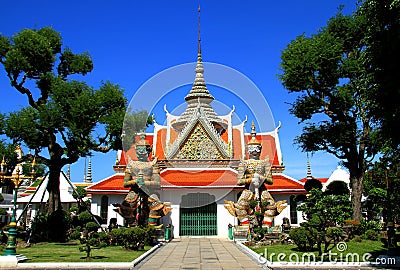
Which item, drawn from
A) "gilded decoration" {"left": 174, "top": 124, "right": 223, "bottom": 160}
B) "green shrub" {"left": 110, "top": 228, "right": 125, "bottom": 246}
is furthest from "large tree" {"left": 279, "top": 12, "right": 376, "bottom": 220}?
"green shrub" {"left": 110, "top": 228, "right": 125, "bottom": 246}

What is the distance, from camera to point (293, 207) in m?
24.9

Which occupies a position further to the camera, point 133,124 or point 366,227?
point 366,227

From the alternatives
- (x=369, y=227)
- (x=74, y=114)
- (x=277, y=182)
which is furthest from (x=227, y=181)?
(x=74, y=114)

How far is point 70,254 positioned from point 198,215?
1017cm

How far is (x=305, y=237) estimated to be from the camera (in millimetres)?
13750

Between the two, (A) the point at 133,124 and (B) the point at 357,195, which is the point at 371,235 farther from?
(A) the point at 133,124

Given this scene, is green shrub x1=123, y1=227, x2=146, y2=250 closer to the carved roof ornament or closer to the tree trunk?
the tree trunk

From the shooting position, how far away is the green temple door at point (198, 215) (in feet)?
73.3

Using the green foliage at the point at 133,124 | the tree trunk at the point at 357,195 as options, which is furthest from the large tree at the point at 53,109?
the tree trunk at the point at 357,195

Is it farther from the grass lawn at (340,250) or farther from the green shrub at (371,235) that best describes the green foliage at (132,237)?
the green shrub at (371,235)

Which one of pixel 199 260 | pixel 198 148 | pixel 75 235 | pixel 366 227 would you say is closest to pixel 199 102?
pixel 198 148

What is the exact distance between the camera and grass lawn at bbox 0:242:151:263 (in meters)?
12.0

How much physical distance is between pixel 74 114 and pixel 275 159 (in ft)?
49.8

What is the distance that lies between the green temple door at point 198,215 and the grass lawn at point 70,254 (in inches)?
276
